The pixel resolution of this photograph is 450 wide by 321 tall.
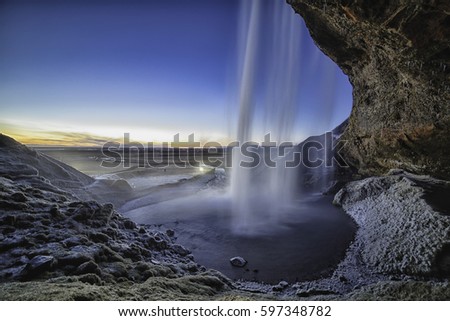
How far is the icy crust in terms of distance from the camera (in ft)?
16.6

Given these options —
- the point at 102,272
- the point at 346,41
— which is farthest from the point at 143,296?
the point at 346,41

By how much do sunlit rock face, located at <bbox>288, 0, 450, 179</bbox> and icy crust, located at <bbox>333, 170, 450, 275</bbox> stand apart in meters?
1.18

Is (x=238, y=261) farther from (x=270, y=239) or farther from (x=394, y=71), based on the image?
(x=394, y=71)

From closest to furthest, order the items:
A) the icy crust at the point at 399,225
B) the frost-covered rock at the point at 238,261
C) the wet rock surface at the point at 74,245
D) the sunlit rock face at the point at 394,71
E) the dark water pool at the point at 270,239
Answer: the wet rock surface at the point at 74,245 < the icy crust at the point at 399,225 < the sunlit rock face at the point at 394,71 < the dark water pool at the point at 270,239 < the frost-covered rock at the point at 238,261

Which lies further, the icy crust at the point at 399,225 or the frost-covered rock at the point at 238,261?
the frost-covered rock at the point at 238,261

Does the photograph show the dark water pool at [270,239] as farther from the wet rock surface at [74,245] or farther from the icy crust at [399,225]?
the wet rock surface at [74,245]

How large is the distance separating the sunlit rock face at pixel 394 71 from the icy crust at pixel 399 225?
1175 mm

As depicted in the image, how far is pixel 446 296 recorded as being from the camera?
12.4 ft

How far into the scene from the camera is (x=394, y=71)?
25.2ft

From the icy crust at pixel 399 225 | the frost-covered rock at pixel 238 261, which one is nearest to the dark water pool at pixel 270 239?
the frost-covered rock at pixel 238 261

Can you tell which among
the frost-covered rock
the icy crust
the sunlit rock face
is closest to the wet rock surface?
the frost-covered rock

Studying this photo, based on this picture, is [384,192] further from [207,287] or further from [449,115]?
[207,287]

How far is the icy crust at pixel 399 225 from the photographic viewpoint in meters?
5.07

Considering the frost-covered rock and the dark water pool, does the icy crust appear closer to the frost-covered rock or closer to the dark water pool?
the dark water pool
